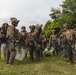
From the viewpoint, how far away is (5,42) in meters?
14.8

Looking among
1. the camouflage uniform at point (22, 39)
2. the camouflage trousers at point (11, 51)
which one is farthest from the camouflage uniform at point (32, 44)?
the camouflage trousers at point (11, 51)

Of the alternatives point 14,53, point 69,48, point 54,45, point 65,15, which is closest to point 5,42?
point 14,53

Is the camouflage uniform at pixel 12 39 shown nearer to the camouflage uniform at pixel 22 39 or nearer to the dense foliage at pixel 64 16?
the camouflage uniform at pixel 22 39

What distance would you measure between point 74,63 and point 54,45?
4169 millimetres

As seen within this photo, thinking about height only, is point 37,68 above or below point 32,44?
below

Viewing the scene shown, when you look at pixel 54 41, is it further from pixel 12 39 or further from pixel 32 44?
pixel 12 39

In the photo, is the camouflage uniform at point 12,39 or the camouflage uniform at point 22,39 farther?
the camouflage uniform at point 22,39

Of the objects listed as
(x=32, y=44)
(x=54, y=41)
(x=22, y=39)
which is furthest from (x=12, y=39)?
(x=54, y=41)

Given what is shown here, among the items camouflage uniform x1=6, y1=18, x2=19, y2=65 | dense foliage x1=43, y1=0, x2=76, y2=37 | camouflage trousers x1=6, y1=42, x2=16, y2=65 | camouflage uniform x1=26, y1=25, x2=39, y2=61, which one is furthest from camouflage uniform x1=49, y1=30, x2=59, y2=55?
dense foliage x1=43, y1=0, x2=76, y2=37

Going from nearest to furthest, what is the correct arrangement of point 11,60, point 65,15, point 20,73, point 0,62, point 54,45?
point 20,73 < point 11,60 < point 0,62 < point 54,45 < point 65,15

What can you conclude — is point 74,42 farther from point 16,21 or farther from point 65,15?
point 65,15

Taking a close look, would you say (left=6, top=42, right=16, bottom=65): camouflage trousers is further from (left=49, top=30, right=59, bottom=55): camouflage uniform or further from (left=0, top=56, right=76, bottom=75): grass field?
(left=49, top=30, right=59, bottom=55): camouflage uniform

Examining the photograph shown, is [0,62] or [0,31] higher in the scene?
[0,31]

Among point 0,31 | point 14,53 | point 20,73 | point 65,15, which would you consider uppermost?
point 65,15
